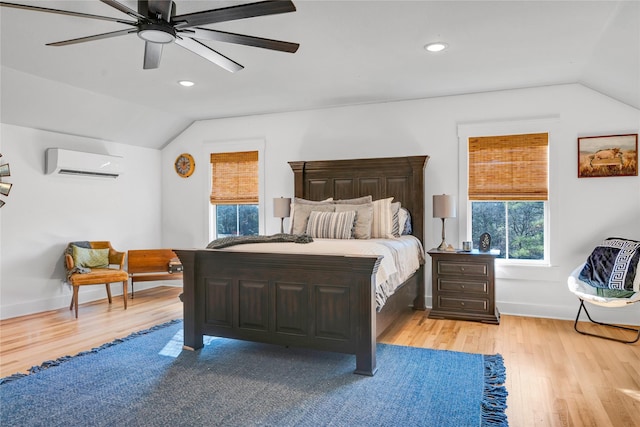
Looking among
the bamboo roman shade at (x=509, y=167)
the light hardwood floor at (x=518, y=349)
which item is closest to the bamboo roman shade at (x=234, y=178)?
the light hardwood floor at (x=518, y=349)

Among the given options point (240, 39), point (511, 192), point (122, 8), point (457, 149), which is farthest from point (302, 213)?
point (122, 8)

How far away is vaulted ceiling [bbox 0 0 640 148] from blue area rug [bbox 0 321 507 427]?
251 cm

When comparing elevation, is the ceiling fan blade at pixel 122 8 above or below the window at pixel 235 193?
above

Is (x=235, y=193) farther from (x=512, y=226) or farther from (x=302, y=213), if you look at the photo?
(x=512, y=226)

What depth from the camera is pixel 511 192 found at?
4.80 m

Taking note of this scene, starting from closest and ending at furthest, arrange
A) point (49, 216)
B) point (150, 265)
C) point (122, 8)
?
1. point (122, 8)
2. point (49, 216)
3. point (150, 265)

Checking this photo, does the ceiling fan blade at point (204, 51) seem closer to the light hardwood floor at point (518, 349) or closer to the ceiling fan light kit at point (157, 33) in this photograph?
the ceiling fan light kit at point (157, 33)

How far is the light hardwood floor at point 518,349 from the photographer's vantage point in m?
2.50

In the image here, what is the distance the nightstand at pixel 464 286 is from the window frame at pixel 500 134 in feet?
1.63

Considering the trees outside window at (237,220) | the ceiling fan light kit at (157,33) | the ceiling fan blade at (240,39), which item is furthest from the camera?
the trees outside window at (237,220)

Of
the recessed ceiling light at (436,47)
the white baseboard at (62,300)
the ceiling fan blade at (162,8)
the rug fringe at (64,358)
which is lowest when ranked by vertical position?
the rug fringe at (64,358)

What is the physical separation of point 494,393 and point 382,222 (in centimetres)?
222

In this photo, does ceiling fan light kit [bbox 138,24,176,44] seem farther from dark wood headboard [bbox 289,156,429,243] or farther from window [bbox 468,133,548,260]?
window [bbox 468,133,548,260]

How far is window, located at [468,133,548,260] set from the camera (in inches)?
186
